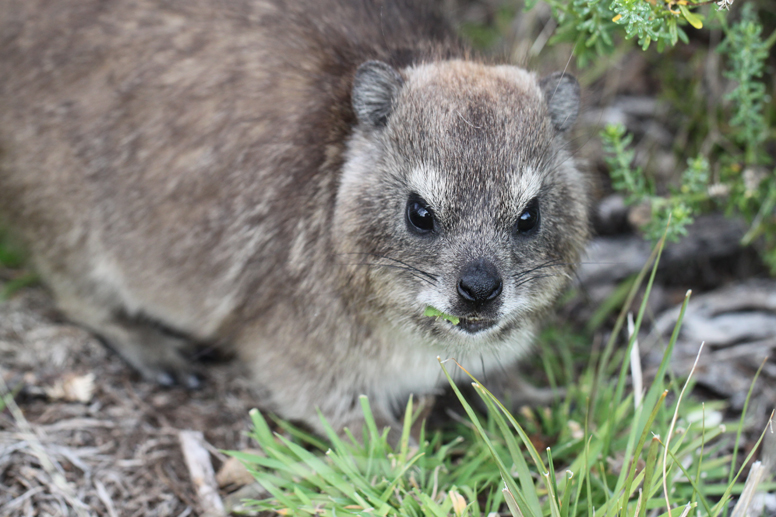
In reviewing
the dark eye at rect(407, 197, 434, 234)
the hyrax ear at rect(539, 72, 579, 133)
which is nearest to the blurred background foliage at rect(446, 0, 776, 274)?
the hyrax ear at rect(539, 72, 579, 133)

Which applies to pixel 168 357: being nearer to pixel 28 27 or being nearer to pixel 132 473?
pixel 132 473

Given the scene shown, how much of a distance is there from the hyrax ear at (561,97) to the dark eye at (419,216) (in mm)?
938

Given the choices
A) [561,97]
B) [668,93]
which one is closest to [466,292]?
[561,97]

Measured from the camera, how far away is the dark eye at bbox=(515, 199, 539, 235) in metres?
3.27

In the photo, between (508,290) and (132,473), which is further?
(132,473)

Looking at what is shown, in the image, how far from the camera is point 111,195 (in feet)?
13.8

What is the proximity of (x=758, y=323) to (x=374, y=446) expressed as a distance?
3.06 meters

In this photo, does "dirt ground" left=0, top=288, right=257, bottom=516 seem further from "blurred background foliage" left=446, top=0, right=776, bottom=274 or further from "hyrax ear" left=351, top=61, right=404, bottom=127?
"blurred background foliage" left=446, top=0, right=776, bottom=274

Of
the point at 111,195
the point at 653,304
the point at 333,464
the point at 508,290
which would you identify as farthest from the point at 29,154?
the point at 653,304

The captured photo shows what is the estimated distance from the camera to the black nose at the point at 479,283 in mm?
2961

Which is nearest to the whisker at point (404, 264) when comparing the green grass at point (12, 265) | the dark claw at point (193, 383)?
the dark claw at point (193, 383)

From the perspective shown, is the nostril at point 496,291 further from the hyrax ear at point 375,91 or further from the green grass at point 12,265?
the green grass at point 12,265

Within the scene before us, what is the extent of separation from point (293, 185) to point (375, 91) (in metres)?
0.74

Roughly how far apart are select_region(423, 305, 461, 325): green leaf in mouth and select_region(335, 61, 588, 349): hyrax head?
3cm
